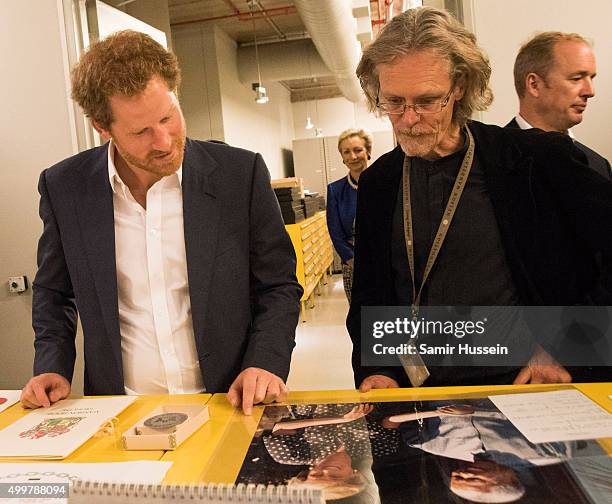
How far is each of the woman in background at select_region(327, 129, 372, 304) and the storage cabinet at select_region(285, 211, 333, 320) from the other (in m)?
1.24

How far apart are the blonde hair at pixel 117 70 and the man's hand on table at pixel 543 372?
1.17 meters

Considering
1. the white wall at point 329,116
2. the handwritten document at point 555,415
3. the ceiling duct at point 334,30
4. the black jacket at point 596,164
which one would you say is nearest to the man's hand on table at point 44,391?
the handwritten document at point 555,415

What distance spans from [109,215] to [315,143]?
1074 centimetres

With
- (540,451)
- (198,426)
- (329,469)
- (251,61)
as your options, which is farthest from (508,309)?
(251,61)

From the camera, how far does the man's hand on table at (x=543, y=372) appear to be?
137cm

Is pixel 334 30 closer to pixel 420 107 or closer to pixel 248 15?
pixel 248 15

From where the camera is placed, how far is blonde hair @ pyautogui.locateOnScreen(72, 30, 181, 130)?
1443 mm

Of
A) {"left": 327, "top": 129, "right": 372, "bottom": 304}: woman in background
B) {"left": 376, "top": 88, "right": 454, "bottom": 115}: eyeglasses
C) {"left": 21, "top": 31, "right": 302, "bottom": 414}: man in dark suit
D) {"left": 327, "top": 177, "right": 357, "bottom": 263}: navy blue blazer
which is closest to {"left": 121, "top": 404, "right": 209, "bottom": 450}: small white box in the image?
{"left": 21, "top": 31, "right": 302, "bottom": 414}: man in dark suit

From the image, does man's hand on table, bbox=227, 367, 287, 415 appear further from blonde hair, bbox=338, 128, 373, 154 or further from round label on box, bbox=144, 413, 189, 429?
blonde hair, bbox=338, 128, 373, 154

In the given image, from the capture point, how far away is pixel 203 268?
4.99 feet

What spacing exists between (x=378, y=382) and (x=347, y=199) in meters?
3.02

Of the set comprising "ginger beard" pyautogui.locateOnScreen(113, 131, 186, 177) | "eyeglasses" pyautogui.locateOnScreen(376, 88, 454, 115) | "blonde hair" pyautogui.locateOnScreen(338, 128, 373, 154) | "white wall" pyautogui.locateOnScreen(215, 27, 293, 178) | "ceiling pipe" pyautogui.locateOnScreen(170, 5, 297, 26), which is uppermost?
"ceiling pipe" pyautogui.locateOnScreen(170, 5, 297, 26)

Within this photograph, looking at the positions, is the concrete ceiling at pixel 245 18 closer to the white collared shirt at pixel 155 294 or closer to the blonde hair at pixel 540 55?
the blonde hair at pixel 540 55

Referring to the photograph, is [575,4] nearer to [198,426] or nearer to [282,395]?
[282,395]
